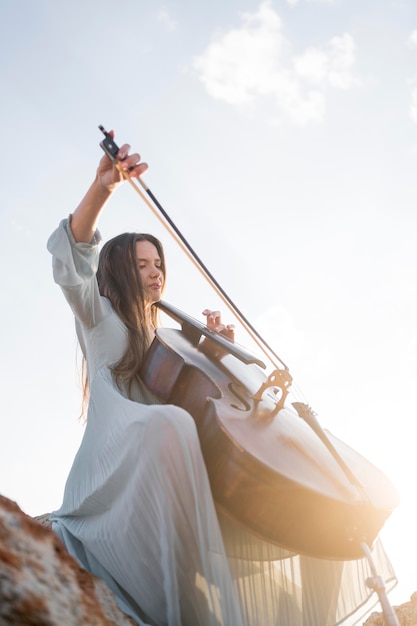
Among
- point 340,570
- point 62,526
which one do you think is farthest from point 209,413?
point 340,570

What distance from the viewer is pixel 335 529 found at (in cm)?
148

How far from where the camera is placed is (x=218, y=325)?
8.52 feet

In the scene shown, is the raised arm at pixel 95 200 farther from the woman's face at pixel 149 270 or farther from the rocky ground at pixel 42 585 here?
the rocky ground at pixel 42 585

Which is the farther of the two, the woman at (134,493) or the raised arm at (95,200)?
the raised arm at (95,200)

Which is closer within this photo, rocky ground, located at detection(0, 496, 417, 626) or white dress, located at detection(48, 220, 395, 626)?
rocky ground, located at detection(0, 496, 417, 626)

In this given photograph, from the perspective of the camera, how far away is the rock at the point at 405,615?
206 cm

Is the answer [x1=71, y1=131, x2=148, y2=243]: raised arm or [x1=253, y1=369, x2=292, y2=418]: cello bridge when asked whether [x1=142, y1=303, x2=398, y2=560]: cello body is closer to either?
[x1=253, y1=369, x2=292, y2=418]: cello bridge

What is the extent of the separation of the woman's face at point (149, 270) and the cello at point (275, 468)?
0.57 metres

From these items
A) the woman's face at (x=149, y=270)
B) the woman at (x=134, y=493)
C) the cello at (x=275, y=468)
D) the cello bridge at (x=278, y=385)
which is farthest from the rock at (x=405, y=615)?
the woman's face at (x=149, y=270)

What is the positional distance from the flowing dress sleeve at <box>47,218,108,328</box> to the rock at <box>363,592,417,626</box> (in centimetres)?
161

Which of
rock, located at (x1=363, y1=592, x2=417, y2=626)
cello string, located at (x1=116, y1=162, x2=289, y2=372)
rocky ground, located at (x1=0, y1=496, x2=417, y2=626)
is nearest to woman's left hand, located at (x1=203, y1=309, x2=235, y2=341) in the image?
cello string, located at (x1=116, y1=162, x2=289, y2=372)

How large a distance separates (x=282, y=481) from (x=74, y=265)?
1030 millimetres

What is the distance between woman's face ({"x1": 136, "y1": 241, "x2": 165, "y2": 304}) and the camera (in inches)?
99.1

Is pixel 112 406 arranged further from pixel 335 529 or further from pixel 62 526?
pixel 335 529
